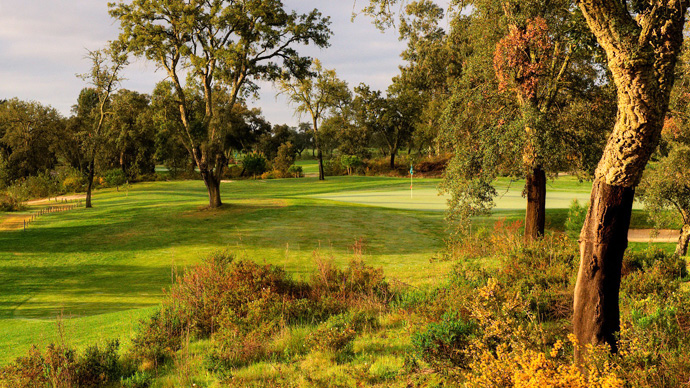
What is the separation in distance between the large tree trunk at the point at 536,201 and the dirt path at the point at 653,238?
29.7ft

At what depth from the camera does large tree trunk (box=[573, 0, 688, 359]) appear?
4.58m

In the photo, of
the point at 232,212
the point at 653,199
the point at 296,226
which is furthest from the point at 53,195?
the point at 653,199

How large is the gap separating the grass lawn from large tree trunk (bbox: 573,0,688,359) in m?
5.75

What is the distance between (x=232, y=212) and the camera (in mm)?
24406

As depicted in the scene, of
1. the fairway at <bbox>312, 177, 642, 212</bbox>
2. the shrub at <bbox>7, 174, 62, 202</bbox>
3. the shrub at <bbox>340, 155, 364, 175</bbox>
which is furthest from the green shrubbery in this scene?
the shrub at <bbox>340, 155, 364, 175</bbox>

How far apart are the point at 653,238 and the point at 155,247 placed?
78.5 feet

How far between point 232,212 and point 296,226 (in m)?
5.23

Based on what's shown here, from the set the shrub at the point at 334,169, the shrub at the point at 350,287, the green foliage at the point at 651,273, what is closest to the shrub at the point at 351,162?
the shrub at the point at 334,169

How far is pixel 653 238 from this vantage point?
20.7 meters

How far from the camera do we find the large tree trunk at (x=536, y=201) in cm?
1457

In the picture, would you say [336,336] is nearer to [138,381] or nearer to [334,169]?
[138,381]

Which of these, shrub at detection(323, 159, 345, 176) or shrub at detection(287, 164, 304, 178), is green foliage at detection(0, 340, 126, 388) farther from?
shrub at detection(323, 159, 345, 176)

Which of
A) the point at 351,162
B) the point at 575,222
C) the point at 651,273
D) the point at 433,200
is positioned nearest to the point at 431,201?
the point at 433,200

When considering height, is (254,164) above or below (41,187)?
above
